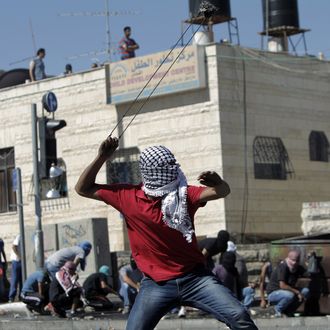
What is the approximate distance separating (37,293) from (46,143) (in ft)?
9.39

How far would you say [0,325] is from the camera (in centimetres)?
1631

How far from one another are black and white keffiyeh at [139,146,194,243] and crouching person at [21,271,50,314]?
12.2 m

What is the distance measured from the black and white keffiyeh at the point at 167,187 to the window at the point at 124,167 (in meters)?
21.2

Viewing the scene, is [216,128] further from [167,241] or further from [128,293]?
[167,241]

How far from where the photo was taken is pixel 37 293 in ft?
63.6

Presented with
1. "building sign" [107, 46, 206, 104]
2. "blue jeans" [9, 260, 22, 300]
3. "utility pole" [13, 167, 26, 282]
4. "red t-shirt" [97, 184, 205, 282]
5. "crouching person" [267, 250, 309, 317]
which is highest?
"building sign" [107, 46, 206, 104]

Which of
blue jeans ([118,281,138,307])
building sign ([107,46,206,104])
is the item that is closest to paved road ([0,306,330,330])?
blue jeans ([118,281,138,307])

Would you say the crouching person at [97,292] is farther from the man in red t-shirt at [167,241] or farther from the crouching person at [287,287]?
the man in red t-shirt at [167,241]

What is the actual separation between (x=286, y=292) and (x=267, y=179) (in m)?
11.3

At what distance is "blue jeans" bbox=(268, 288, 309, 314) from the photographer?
1703 cm

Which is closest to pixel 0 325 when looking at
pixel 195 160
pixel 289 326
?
pixel 289 326

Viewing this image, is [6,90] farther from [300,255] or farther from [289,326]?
[289,326]

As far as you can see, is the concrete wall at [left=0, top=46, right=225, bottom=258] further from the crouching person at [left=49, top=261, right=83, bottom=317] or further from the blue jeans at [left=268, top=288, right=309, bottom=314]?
the blue jeans at [left=268, top=288, right=309, bottom=314]

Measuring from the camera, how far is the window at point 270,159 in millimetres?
28094
